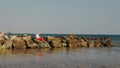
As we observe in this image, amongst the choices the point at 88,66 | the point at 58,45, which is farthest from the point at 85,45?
the point at 88,66

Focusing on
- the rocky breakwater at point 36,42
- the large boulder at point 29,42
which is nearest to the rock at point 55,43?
the rocky breakwater at point 36,42

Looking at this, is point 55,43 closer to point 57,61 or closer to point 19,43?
point 19,43

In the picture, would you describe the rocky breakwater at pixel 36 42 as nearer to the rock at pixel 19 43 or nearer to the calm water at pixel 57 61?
the rock at pixel 19 43

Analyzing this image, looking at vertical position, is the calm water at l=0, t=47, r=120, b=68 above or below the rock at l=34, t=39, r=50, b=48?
below

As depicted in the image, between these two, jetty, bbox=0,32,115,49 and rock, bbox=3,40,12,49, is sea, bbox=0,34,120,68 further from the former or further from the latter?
jetty, bbox=0,32,115,49

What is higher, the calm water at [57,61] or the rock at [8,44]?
the rock at [8,44]

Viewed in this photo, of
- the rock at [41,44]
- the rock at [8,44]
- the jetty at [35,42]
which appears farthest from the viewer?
the rock at [41,44]

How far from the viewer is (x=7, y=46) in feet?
157

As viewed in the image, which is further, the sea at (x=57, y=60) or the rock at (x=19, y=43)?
the rock at (x=19, y=43)

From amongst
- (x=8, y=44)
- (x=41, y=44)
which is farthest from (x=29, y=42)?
(x=8, y=44)

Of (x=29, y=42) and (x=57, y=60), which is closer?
(x=57, y=60)

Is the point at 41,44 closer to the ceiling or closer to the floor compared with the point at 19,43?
closer to the floor

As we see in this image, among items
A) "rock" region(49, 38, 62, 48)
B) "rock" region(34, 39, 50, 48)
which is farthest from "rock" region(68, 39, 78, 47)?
"rock" region(34, 39, 50, 48)

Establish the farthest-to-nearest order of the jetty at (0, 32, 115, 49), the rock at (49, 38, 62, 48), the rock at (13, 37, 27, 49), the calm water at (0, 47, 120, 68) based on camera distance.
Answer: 1. the rock at (49, 38, 62, 48)
2. the rock at (13, 37, 27, 49)
3. the jetty at (0, 32, 115, 49)
4. the calm water at (0, 47, 120, 68)
